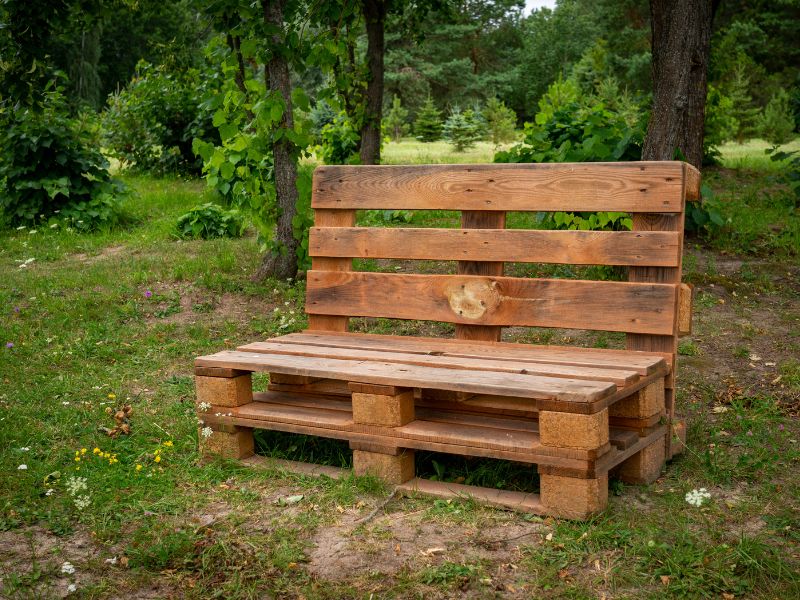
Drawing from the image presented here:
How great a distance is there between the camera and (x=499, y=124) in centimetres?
2381

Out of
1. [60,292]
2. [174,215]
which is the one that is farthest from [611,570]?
[174,215]

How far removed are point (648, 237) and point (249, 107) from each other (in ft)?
11.7

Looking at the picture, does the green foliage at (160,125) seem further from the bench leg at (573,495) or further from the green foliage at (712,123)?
the bench leg at (573,495)

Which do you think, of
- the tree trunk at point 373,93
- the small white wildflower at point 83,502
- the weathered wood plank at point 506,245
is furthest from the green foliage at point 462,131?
the small white wildflower at point 83,502

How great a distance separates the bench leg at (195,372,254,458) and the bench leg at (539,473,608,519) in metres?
1.44

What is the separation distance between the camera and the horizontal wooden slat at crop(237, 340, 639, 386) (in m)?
3.45

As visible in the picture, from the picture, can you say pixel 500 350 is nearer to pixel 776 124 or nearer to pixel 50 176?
Result: pixel 50 176

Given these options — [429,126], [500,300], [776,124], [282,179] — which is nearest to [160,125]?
[282,179]

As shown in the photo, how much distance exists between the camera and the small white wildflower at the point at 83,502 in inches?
139

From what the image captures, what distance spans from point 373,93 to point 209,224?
9.73ft

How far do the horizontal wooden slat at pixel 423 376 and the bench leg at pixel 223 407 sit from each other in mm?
89

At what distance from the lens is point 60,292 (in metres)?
7.09

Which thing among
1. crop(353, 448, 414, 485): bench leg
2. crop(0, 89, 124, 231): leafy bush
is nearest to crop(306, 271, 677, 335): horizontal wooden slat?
crop(353, 448, 414, 485): bench leg

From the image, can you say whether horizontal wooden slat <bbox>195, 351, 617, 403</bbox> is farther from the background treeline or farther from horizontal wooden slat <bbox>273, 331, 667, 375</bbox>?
the background treeline
